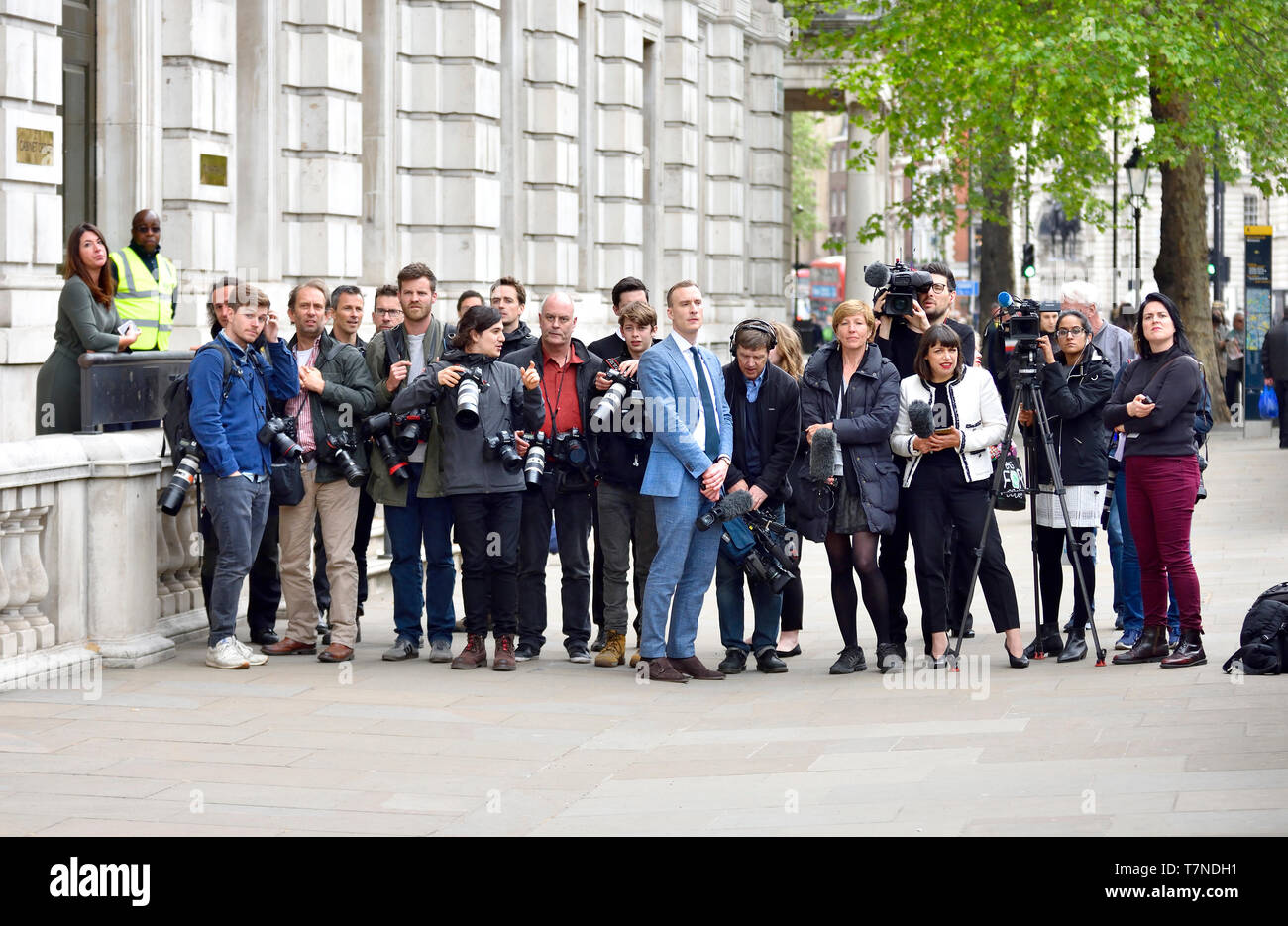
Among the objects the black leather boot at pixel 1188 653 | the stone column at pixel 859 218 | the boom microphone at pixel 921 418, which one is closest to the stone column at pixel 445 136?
the boom microphone at pixel 921 418

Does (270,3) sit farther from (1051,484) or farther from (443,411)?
(1051,484)

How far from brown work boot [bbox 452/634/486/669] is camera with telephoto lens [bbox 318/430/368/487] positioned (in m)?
1.00

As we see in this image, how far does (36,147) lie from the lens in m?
13.3

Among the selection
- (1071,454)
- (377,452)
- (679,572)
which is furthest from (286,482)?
(1071,454)

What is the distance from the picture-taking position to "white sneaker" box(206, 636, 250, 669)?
9500 millimetres

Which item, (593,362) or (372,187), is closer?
(593,362)

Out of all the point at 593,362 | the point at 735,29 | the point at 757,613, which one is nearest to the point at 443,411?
the point at 593,362

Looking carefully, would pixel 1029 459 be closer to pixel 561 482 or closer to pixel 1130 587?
pixel 1130 587

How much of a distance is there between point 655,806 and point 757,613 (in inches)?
134

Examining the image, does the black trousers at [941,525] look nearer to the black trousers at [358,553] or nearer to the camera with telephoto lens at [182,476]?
the black trousers at [358,553]

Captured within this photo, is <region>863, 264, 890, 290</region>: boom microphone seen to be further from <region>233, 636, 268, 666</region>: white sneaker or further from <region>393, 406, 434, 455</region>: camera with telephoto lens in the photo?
<region>233, 636, 268, 666</region>: white sneaker

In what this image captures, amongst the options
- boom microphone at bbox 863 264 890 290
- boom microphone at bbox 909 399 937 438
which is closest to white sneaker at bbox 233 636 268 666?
boom microphone at bbox 909 399 937 438

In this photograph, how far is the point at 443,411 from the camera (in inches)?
384

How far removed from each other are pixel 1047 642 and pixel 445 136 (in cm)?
1096
